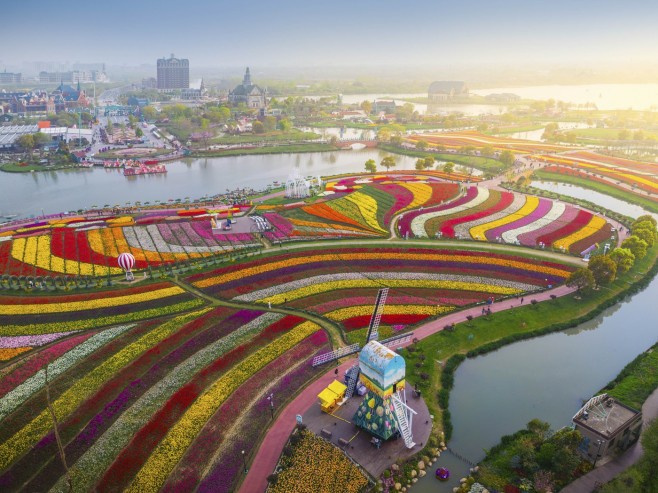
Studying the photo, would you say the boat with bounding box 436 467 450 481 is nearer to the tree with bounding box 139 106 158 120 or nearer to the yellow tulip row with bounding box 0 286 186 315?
the yellow tulip row with bounding box 0 286 186 315

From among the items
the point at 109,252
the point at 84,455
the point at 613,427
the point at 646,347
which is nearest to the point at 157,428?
the point at 84,455

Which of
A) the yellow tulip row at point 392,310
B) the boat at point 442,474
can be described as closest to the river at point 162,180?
the yellow tulip row at point 392,310

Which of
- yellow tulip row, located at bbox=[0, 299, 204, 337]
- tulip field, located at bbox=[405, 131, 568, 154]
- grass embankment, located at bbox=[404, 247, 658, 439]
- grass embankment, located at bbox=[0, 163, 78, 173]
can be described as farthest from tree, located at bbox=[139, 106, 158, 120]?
grass embankment, located at bbox=[404, 247, 658, 439]

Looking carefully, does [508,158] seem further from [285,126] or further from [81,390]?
[81,390]

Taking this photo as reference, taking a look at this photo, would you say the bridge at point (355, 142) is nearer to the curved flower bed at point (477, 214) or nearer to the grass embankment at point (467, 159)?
the grass embankment at point (467, 159)

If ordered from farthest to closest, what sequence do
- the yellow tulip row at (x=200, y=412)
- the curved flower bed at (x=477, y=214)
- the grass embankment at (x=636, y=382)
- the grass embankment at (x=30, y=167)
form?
the grass embankment at (x=30, y=167), the curved flower bed at (x=477, y=214), the grass embankment at (x=636, y=382), the yellow tulip row at (x=200, y=412)

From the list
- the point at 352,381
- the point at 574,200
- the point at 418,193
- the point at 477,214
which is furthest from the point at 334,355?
the point at 574,200
